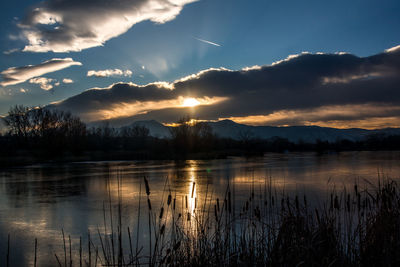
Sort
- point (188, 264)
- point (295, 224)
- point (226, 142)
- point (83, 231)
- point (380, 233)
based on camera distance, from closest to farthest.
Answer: point (188, 264)
point (380, 233)
point (295, 224)
point (83, 231)
point (226, 142)

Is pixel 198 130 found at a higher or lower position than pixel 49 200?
higher

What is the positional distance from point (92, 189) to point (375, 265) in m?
14.1

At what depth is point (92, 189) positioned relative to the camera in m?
15.8

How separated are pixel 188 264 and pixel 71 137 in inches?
2451

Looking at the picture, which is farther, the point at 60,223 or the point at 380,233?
the point at 60,223

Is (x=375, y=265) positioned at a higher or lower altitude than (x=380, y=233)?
lower

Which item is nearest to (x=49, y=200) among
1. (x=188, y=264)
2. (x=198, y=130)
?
(x=188, y=264)

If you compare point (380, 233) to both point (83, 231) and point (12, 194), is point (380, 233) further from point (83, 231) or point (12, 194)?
point (12, 194)

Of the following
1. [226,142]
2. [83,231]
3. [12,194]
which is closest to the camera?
[83,231]

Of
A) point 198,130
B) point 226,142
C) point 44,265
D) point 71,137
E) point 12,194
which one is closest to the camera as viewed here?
point 44,265

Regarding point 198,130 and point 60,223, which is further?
point 198,130

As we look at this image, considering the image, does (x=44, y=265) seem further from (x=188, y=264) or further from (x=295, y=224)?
(x=295, y=224)

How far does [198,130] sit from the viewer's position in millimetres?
68938

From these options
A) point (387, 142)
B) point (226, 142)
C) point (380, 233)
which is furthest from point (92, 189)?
point (387, 142)
